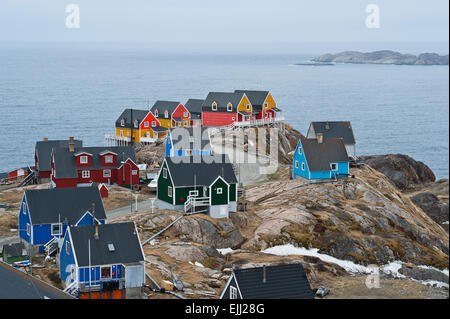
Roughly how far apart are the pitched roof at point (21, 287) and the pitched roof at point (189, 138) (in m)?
47.3

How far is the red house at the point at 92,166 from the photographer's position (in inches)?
3076

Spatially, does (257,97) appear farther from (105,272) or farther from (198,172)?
(105,272)

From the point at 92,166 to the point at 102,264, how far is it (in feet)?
118

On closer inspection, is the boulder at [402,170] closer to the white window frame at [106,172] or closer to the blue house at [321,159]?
the blue house at [321,159]

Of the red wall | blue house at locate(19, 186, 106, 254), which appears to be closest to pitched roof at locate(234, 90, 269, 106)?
the red wall

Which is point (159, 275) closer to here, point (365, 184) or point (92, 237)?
point (92, 237)

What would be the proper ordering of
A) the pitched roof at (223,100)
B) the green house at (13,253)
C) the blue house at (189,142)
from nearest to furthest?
the green house at (13,253)
the blue house at (189,142)
the pitched roof at (223,100)

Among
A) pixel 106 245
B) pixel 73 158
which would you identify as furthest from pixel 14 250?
pixel 73 158

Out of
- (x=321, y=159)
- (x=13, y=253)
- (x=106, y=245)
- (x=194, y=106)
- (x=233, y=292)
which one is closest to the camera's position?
(x=233, y=292)

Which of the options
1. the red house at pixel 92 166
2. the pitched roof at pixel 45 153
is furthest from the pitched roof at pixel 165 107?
the red house at pixel 92 166

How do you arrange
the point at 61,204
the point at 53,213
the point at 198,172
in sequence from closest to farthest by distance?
the point at 53,213
the point at 61,204
the point at 198,172

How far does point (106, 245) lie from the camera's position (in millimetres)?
45844

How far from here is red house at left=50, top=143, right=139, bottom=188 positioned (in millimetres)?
78125

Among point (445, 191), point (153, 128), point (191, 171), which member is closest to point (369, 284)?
point (191, 171)
